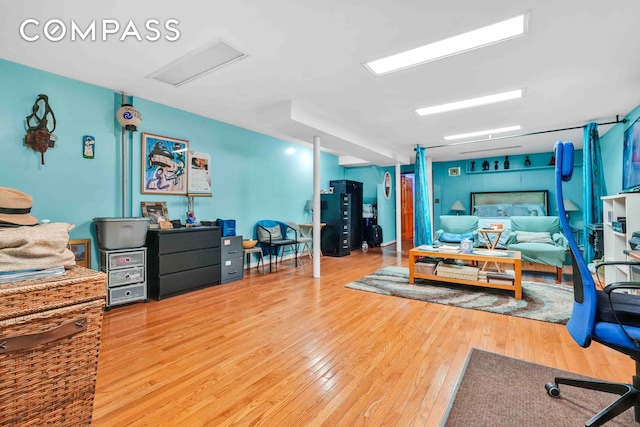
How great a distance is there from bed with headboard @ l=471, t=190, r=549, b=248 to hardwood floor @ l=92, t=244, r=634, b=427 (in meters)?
4.88

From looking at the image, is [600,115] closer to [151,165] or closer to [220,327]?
[220,327]

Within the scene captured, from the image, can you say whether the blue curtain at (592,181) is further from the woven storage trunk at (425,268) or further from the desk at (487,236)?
the woven storage trunk at (425,268)

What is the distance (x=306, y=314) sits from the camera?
10.0ft

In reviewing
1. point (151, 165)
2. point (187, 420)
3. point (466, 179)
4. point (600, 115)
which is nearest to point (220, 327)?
point (187, 420)

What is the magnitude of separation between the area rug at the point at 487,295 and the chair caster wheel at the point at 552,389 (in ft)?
4.65

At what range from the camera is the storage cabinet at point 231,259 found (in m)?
4.34

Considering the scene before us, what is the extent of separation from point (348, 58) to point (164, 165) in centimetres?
292

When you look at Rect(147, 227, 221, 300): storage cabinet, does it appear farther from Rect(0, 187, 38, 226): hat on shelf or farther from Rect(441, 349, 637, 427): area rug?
Rect(441, 349, 637, 427): area rug

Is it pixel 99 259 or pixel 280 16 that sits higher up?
pixel 280 16

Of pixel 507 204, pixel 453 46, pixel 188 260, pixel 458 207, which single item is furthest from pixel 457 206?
pixel 188 260

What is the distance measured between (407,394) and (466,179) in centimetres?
796

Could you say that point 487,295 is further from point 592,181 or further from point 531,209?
point 531,209

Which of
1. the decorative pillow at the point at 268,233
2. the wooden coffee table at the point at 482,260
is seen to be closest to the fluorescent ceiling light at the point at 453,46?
the wooden coffee table at the point at 482,260

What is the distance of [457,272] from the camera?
3.96 metres
